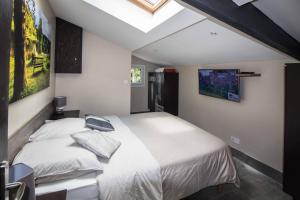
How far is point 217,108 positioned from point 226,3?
2.74 m

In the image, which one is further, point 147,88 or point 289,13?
point 147,88

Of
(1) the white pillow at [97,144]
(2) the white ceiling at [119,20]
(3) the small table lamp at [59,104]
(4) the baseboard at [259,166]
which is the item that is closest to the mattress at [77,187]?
(1) the white pillow at [97,144]

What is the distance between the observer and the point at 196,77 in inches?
178

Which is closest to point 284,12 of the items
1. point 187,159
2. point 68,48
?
point 187,159

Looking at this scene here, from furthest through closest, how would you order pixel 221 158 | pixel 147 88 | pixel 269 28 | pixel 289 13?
pixel 147 88 → pixel 221 158 → pixel 269 28 → pixel 289 13

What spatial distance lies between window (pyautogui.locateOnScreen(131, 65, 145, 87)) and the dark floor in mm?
4504

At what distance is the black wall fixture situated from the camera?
1.35 m

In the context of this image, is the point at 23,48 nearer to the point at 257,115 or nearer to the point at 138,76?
the point at 257,115

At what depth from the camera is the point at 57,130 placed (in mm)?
2018

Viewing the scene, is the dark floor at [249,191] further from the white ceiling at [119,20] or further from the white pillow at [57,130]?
the white ceiling at [119,20]

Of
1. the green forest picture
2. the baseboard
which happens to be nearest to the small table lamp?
the green forest picture

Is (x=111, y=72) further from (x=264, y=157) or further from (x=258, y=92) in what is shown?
(x=264, y=157)

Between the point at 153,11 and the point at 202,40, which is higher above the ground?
the point at 153,11

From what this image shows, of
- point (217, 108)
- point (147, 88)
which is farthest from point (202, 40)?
point (147, 88)
